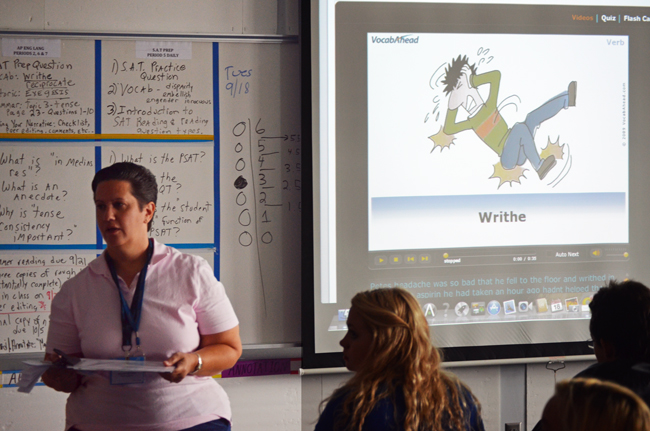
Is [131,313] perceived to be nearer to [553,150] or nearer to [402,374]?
[402,374]

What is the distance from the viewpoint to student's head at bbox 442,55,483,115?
2553 mm

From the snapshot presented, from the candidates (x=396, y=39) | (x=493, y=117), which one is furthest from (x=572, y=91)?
(x=396, y=39)

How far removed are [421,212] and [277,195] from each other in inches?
26.2

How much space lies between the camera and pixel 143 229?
174cm

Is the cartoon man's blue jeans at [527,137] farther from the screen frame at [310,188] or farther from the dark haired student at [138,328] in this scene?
the dark haired student at [138,328]

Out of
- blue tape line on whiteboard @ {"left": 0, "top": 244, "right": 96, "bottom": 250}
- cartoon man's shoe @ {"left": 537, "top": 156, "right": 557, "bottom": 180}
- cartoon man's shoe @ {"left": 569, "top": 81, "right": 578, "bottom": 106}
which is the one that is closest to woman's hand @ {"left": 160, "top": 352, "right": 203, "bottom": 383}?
blue tape line on whiteboard @ {"left": 0, "top": 244, "right": 96, "bottom": 250}

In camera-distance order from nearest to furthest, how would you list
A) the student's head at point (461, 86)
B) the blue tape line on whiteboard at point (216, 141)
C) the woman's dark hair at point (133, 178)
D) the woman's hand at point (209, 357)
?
the woman's hand at point (209, 357), the woman's dark hair at point (133, 178), the blue tape line on whiteboard at point (216, 141), the student's head at point (461, 86)

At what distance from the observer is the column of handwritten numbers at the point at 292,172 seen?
2494mm

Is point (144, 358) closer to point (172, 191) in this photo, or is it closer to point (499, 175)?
point (172, 191)

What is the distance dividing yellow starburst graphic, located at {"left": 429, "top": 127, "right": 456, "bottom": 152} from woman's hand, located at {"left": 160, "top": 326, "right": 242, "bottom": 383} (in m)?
1.32

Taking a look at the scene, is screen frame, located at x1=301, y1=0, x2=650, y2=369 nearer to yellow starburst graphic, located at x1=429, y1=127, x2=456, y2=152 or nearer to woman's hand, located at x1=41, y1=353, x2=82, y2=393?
yellow starburst graphic, located at x1=429, y1=127, x2=456, y2=152

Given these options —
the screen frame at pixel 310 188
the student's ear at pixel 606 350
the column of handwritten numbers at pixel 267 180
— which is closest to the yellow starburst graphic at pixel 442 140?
the screen frame at pixel 310 188

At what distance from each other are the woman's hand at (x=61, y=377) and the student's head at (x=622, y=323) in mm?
1486

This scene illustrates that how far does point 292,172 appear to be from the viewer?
2500 mm
